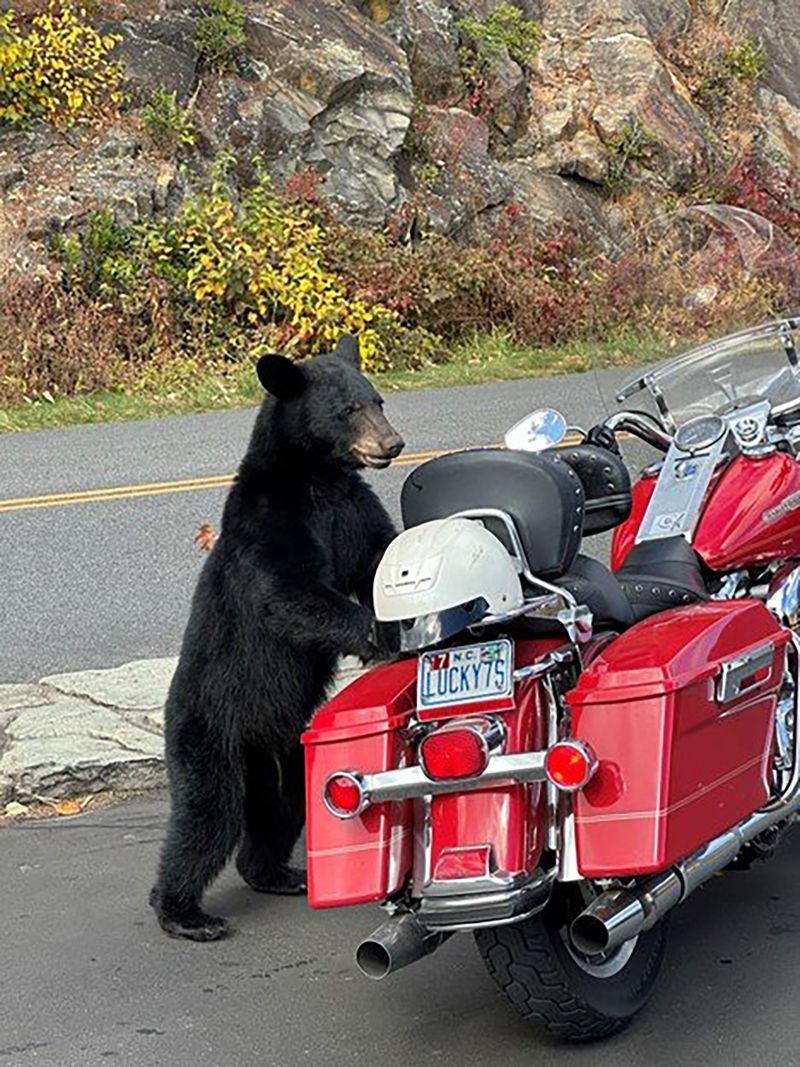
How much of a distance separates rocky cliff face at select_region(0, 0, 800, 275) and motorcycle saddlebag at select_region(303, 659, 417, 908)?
43.3 ft

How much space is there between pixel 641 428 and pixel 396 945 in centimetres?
194

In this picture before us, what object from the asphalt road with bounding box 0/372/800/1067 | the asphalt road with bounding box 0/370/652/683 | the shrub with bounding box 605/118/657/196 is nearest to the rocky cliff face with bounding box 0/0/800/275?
the shrub with bounding box 605/118/657/196

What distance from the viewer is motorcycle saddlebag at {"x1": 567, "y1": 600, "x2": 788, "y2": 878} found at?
3633mm

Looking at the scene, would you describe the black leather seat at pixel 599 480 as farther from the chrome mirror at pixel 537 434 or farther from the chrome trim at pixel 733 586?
the chrome trim at pixel 733 586

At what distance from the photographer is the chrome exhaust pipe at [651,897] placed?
3629 mm

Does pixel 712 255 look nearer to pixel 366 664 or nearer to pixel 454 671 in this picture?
pixel 366 664

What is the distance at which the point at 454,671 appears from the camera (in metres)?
3.84

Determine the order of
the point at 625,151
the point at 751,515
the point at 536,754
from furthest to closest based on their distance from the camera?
1. the point at 625,151
2. the point at 751,515
3. the point at 536,754

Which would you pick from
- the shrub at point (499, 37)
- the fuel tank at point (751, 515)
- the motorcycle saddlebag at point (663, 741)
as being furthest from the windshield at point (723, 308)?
the shrub at point (499, 37)

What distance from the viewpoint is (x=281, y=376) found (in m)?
4.82

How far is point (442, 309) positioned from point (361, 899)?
13876 millimetres

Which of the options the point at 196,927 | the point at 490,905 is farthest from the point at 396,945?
the point at 196,927

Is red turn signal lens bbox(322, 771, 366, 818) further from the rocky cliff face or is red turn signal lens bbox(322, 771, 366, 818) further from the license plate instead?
the rocky cliff face

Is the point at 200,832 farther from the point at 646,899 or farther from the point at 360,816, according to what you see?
the point at 646,899
